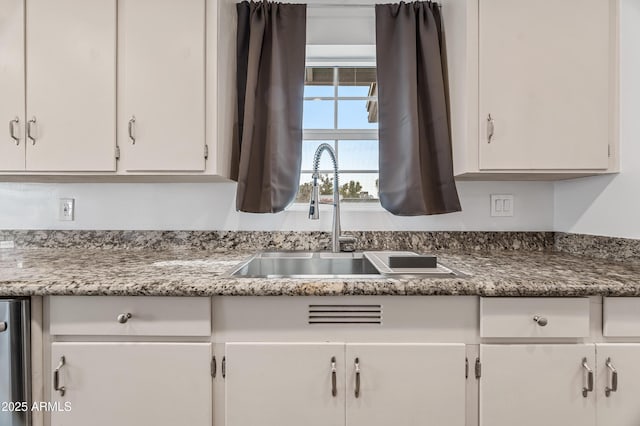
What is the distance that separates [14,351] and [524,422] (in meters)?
1.50

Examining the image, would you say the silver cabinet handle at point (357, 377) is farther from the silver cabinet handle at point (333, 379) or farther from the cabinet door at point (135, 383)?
the cabinet door at point (135, 383)

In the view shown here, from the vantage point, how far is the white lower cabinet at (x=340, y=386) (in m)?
0.97

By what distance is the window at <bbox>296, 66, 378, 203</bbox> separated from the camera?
1.84 m

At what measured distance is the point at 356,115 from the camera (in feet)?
6.10

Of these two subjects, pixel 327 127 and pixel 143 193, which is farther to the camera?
pixel 327 127

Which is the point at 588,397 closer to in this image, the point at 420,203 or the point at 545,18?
the point at 420,203

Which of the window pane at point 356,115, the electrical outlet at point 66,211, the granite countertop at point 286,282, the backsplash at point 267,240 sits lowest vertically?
the granite countertop at point 286,282

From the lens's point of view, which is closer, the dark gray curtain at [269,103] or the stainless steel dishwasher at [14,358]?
the stainless steel dishwasher at [14,358]

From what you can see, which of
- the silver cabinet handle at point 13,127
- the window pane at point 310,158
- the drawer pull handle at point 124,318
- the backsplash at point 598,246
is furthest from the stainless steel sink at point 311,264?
the silver cabinet handle at point 13,127

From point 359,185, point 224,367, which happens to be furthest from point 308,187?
point 224,367

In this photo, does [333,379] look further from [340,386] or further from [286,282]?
[286,282]

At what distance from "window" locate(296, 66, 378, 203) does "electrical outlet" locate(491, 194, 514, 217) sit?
601mm

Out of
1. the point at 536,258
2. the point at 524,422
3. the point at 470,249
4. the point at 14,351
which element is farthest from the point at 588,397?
the point at 14,351

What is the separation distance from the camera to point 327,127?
185cm
